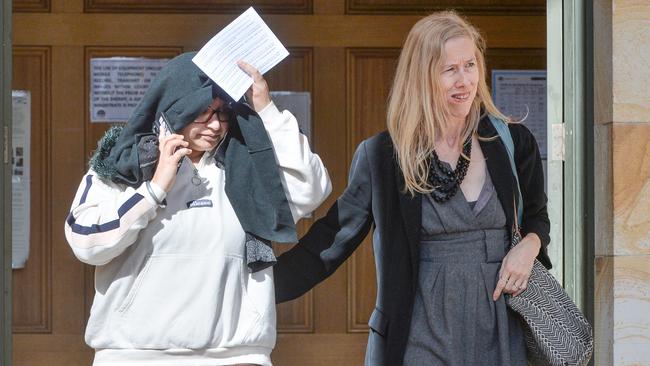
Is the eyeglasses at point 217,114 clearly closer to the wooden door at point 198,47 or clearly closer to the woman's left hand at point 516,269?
the woman's left hand at point 516,269

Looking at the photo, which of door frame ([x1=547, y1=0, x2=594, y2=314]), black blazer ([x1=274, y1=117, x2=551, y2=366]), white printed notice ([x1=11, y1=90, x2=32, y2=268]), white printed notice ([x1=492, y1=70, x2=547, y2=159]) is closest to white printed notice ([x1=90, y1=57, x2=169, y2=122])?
white printed notice ([x1=11, y1=90, x2=32, y2=268])

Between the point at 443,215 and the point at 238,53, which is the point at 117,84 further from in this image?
the point at 443,215

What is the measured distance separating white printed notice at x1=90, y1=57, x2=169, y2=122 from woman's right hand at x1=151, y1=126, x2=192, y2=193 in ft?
8.09

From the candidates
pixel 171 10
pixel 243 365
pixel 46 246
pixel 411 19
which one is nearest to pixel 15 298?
pixel 46 246

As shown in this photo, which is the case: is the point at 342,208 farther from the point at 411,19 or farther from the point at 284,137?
the point at 411,19

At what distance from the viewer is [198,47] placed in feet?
19.8

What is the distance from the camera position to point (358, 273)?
608 cm

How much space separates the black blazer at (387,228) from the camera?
3.71 meters

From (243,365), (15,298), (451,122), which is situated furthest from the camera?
(15,298)

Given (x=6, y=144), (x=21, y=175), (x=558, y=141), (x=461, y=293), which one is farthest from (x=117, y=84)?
(x=461, y=293)

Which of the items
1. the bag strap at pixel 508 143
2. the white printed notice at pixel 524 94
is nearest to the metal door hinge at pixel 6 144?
the bag strap at pixel 508 143

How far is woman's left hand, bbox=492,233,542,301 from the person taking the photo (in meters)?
3.67

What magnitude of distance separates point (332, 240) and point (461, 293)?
468 millimetres

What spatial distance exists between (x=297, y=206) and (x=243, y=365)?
20.2 inches
